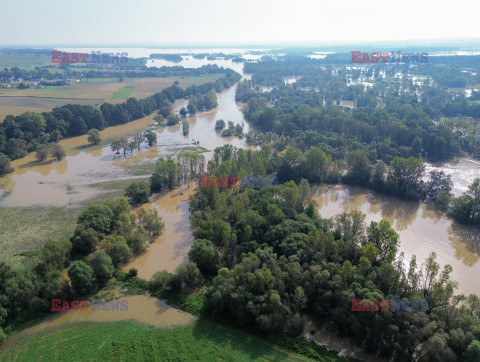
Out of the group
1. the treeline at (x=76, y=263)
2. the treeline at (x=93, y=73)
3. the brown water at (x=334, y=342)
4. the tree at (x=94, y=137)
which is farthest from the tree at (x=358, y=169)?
the treeline at (x=93, y=73)

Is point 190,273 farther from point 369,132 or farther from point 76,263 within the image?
point 369,132

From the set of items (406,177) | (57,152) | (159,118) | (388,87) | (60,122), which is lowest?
(57,152)

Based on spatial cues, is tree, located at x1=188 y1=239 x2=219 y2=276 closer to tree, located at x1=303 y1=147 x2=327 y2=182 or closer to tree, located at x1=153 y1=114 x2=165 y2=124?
tree, located at x1=303 y1=147 x2=327 y2=182

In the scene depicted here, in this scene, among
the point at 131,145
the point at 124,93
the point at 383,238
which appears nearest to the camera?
→ the point at 383,238

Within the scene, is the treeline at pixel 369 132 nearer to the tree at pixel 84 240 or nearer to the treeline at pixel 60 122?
the treeline at pixel 60 122

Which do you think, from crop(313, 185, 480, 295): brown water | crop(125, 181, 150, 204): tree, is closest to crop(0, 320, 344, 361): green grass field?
crop(313, 185, 480, 295): brown water

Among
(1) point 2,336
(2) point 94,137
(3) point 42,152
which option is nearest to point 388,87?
(2) point 94,137

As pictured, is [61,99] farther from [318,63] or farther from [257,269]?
[318,63]
